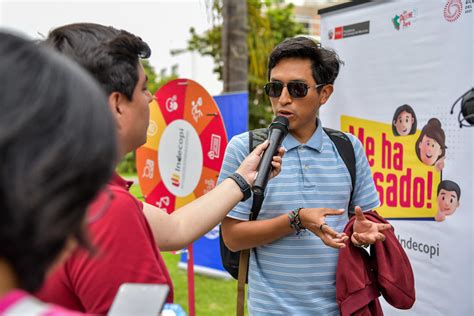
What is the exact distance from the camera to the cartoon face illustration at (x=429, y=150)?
2.90 metres

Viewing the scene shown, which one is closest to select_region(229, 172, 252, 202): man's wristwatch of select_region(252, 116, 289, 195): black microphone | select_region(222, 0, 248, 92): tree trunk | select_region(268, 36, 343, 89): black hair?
select_region(252, 116, 289, 195): black microphone

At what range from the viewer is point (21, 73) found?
721 mm

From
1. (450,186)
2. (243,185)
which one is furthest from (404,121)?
(243,185)

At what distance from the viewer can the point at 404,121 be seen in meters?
3.14

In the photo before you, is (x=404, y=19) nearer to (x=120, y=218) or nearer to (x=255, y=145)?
(x=255, y=145)

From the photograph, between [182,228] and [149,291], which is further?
[182,228]

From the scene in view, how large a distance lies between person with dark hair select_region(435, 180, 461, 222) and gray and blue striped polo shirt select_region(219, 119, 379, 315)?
643 mm

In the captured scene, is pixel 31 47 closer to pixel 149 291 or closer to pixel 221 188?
pixel 149 291

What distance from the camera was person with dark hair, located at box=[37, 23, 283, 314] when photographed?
47.1 inches

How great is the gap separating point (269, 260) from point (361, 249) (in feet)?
1.19

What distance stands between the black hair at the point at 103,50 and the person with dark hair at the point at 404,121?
2.00 metres

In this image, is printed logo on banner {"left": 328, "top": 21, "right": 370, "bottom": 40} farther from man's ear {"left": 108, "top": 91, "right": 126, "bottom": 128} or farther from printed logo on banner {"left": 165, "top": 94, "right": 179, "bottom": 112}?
man's ear {"left": 108, "top": 91, "right": 126, "bottom": 128}

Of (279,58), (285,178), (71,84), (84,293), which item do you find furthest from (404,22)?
(71,84)

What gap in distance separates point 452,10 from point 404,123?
641 millimetres
